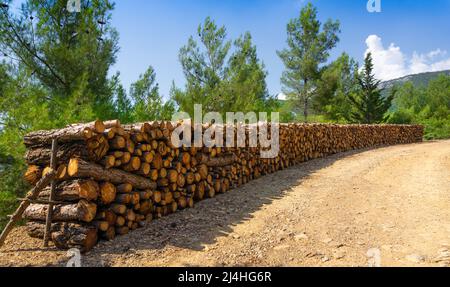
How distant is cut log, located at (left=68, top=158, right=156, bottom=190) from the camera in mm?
4039

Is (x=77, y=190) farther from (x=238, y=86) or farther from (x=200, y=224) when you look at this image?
(x=238, y=86)

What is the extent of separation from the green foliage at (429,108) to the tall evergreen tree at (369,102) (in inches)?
187

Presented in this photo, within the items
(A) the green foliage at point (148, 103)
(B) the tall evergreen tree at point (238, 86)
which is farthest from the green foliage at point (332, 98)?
(A) the green foliage at point (148, 103)

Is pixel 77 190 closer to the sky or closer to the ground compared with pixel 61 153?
closer to the ground

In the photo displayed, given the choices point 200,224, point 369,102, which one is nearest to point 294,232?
point 200,224

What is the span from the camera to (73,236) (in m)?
3.92

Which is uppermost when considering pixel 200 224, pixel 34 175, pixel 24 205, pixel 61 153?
pixel 61 153

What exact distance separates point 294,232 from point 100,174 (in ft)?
9.09

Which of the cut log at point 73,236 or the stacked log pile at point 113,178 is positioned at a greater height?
the stacked log pile at point 113,178

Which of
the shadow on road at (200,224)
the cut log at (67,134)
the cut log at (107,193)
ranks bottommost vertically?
the shadow on road at (200,224)

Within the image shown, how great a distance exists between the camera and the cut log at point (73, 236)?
3.87 meters

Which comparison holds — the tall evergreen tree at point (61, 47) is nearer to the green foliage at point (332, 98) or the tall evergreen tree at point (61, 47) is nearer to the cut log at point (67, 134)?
the cut log at point (67, 134)
